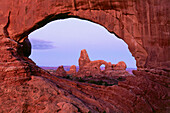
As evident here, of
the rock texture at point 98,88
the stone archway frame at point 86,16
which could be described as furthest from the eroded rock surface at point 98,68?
the rock texture at point 98,88

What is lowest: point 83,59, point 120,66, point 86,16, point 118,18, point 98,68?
point 98,68

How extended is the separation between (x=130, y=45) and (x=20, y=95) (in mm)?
8055

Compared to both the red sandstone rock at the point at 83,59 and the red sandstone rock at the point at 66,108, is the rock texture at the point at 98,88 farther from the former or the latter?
the red sandstone rock at the point at 83,59

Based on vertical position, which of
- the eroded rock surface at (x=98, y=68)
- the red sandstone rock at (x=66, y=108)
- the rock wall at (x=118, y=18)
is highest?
the rock wall at (x=118, y=18)

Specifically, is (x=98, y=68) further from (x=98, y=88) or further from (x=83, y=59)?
(x=98, y=88)

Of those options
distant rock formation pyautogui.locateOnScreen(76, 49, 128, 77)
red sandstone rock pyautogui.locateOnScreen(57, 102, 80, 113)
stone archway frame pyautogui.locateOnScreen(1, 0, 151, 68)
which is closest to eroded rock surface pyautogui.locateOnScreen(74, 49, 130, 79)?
distant rock formation pyautogui.locateOnScreen(76, 49, 128, 77)

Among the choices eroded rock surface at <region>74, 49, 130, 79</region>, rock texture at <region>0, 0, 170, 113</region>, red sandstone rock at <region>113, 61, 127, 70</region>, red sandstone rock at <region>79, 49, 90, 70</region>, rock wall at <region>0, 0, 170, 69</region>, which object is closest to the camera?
rock texture at <region>0, 0, 170, 113</region>

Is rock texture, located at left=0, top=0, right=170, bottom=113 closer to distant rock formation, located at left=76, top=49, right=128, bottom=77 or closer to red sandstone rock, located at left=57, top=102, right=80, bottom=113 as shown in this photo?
red sandstone rock, located at left=57, top=102, right=80, bottom=113

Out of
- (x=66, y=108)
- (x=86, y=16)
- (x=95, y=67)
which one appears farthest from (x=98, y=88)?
→ (x=95, y=67)

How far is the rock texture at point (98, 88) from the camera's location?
7.88m

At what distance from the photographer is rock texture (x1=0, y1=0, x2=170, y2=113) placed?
788 centimetres

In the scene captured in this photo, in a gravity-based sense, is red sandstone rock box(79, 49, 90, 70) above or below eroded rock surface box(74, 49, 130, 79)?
above

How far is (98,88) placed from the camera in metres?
11.5

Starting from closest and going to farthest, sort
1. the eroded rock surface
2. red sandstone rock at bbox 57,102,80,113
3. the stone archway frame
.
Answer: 1. red sandstone rock at bbox 57,102,80,113
2. the stone archway frame
3. the eroded rock surface
